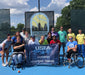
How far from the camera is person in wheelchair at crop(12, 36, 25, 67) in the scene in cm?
562

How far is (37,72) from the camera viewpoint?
16.7 feet

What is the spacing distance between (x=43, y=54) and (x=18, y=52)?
1.05m

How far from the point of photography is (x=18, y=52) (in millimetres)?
5629

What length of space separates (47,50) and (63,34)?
1.66 m

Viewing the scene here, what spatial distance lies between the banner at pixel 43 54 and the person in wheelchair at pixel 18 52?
0.31 m

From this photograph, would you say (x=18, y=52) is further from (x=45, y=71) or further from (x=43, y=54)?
(x=45, y=71)

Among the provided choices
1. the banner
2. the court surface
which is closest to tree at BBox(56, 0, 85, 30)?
the banner

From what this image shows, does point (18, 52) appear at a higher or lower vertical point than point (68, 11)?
lower

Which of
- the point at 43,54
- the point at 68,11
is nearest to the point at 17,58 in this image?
the point at 43,54

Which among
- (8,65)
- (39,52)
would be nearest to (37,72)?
(39,52)

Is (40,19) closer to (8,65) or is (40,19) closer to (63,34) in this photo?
(63,34)

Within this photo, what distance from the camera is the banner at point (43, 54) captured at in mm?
5805

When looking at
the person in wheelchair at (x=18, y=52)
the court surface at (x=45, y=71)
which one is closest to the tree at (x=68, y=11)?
the person in wheelchair at (x=18, y=52)

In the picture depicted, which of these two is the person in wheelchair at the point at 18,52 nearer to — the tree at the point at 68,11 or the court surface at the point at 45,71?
the court surface at the point at 45,71
